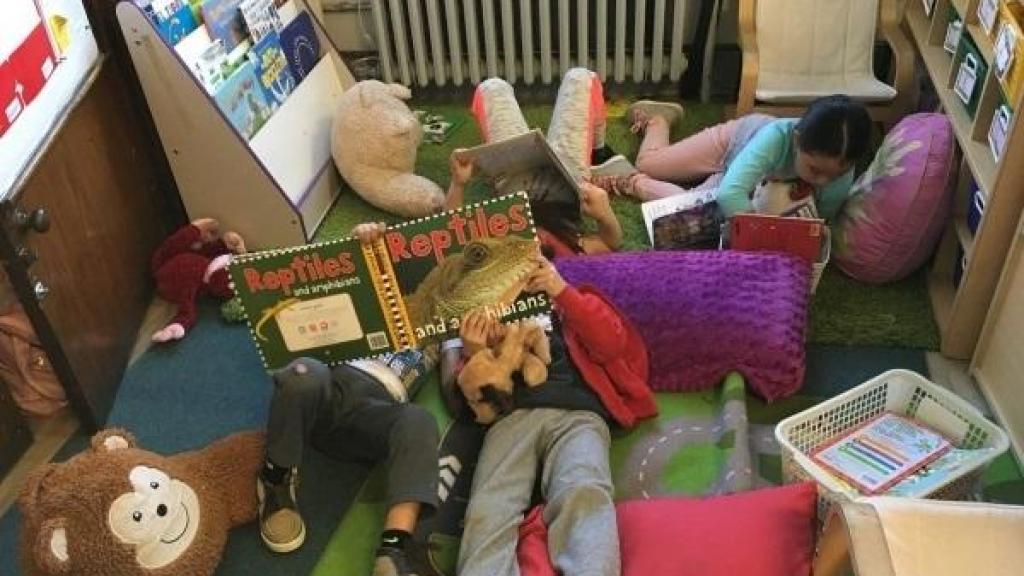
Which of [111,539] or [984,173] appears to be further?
[984,173]

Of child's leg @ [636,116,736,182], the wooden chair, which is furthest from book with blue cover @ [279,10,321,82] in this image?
the wooden chair

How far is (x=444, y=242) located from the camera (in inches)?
61.4

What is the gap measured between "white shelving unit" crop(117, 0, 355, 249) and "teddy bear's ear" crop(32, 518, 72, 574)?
1.04 m

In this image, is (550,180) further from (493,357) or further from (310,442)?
(310,442)

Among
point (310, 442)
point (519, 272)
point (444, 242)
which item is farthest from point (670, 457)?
point (310, 442)

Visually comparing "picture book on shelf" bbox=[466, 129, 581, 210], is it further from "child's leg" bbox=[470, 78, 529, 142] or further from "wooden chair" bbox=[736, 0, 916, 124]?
"wooden chair" bbox=[736, 0, 916, 124]

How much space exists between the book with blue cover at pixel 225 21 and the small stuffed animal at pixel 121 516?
1117mm

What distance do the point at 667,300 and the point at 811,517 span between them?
589 millimetres

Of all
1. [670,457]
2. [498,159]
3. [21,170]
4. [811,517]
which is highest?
[21,170]

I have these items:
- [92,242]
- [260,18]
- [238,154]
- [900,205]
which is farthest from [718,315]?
[260,18]

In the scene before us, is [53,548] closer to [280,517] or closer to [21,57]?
[280,517]

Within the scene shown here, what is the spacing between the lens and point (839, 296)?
2068 mm

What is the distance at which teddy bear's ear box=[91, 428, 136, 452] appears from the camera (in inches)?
58.5

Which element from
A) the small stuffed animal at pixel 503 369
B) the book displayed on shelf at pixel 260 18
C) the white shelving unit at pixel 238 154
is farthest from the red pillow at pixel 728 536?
the book displayed on shelf at pixel 260 18
